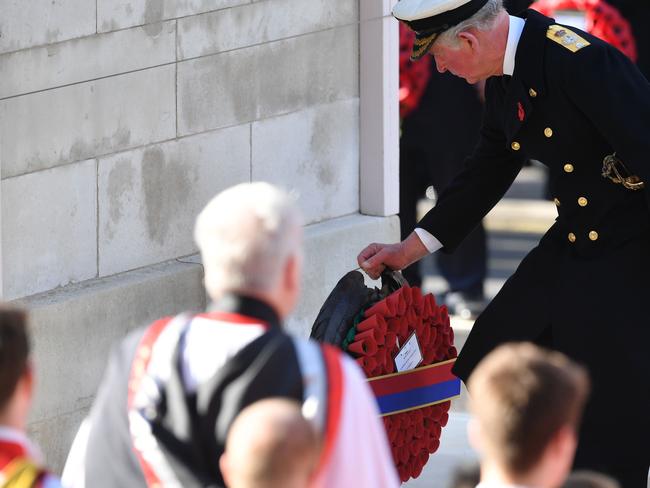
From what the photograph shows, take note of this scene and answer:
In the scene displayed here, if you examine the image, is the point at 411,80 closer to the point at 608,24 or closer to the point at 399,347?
the point at 608,24

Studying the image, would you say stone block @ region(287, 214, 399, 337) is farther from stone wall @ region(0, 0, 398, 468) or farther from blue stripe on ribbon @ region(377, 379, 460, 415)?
blue stripe on ribbon @ region(377, 379, 460, 415)

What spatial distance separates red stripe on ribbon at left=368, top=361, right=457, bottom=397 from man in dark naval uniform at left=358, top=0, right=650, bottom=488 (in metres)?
0.37

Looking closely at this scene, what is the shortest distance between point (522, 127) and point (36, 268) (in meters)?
1.56

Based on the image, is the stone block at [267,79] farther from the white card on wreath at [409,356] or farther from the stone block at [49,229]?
the white card on wreath at [409,356]

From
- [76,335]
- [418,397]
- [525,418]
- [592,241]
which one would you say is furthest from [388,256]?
[525,418]

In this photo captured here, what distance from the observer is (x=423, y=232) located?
5.30 metres

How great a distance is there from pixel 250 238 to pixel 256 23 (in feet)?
10.6

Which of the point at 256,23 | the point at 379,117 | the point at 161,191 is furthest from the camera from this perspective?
the point at 379,117

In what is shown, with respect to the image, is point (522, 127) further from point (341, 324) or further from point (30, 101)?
point (30, 101)

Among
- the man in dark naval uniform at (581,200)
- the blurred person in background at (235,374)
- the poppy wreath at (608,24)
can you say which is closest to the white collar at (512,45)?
the man in dark naval uniform at (581,200)

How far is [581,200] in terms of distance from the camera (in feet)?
15.7

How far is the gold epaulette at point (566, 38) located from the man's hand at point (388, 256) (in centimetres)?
81

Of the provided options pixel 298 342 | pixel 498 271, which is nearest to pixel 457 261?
pixel 498 271

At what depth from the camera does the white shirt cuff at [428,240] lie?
528 cm
